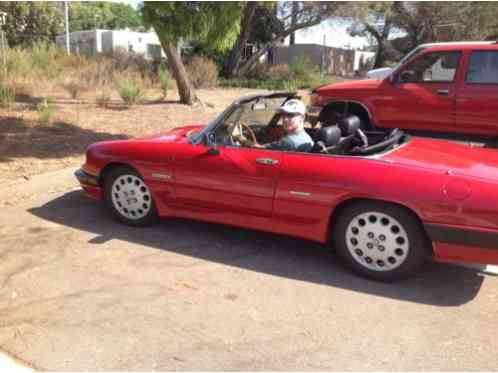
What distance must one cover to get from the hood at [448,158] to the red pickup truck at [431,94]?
265 centimetres

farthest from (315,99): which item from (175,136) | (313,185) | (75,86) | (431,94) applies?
(75,86)

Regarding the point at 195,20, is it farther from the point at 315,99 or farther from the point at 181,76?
the point at 181,76

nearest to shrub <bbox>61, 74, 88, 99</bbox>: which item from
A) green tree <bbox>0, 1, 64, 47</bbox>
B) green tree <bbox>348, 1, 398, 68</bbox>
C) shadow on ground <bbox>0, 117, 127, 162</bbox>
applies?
shadow on ground <bbox>0, 117, 127, 162</bbox>

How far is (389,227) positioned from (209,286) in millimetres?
1447

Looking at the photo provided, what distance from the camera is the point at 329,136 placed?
13.6ft

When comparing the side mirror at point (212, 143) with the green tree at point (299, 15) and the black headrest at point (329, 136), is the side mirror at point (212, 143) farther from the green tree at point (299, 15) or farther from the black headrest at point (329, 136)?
the green tree at point (299, 15)

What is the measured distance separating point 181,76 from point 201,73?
6573 mm

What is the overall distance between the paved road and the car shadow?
0.02 m

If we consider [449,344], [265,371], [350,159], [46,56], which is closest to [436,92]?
[350,159]

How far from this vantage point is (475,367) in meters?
2.87

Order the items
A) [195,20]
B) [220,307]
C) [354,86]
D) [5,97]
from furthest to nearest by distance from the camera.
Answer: [5,97] → [195,20] → [354,86] → [220,307]

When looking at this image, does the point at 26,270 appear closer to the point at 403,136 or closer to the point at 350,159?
the point at 350,159

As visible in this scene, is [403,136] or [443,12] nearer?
[403,136]

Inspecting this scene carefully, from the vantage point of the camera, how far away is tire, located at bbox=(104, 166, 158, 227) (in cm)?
491
